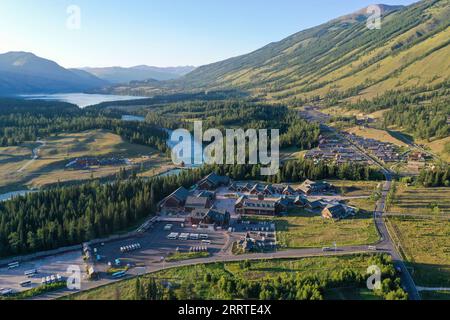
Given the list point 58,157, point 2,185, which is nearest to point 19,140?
point 58,157

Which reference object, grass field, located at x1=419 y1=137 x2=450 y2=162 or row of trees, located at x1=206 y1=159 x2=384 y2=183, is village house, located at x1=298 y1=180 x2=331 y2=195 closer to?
row of trees, located at x1=206 y1=159 x2=384 y2=183

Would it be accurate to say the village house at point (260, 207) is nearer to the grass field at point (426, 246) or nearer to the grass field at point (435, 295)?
the grass field at point (426, 246)

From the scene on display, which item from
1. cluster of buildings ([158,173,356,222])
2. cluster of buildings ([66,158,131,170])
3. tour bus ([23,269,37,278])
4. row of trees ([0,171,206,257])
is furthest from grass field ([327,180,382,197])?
cluster of buildings ([66,158,131,170])

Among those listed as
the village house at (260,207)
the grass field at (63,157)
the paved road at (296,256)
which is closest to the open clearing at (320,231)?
the paved road at (296,256)

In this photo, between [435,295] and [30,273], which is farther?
[30,273]

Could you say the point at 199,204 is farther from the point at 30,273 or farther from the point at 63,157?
the point at 63,157

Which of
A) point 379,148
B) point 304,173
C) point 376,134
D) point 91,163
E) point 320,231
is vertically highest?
point 376,134

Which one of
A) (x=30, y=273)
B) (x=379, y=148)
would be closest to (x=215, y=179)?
(x=30, y=273)

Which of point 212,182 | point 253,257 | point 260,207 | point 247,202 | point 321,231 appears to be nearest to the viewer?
point 253,257
